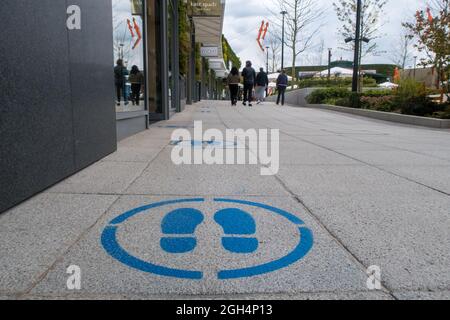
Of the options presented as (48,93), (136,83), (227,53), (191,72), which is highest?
(227,53)

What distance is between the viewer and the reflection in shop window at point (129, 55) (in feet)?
21.4

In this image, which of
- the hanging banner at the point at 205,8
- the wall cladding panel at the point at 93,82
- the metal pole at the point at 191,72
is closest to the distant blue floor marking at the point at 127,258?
the wall cladding panel at the point at 93,82

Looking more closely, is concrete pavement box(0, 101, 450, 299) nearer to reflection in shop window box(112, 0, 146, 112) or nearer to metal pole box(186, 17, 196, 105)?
reflection in shop window box(112, 0, 146, 112)

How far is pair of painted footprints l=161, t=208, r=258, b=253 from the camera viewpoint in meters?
2.43

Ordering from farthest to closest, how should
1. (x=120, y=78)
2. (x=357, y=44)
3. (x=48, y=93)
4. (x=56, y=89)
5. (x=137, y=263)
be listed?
(x=357, y=44)
(x=120, y=78)
(x=56, y=89)
(x=48, y=93)
(x=137, y=263)

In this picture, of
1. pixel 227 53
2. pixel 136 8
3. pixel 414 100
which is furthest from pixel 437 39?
pixel 227 53

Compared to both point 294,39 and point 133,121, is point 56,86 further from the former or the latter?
point 294,39

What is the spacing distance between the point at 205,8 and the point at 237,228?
17.5m

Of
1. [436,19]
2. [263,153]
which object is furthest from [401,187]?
[436,19]

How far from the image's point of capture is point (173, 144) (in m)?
6.78

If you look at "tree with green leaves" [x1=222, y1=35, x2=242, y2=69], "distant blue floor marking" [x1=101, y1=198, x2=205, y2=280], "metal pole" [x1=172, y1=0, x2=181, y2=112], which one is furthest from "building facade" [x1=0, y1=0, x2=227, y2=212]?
"tree with green leaves" [x1=222, y1=35, x2=242, y2=69]

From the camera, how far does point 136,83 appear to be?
794cm

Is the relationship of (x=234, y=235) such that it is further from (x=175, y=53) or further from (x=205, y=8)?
(x=205, y=8)
